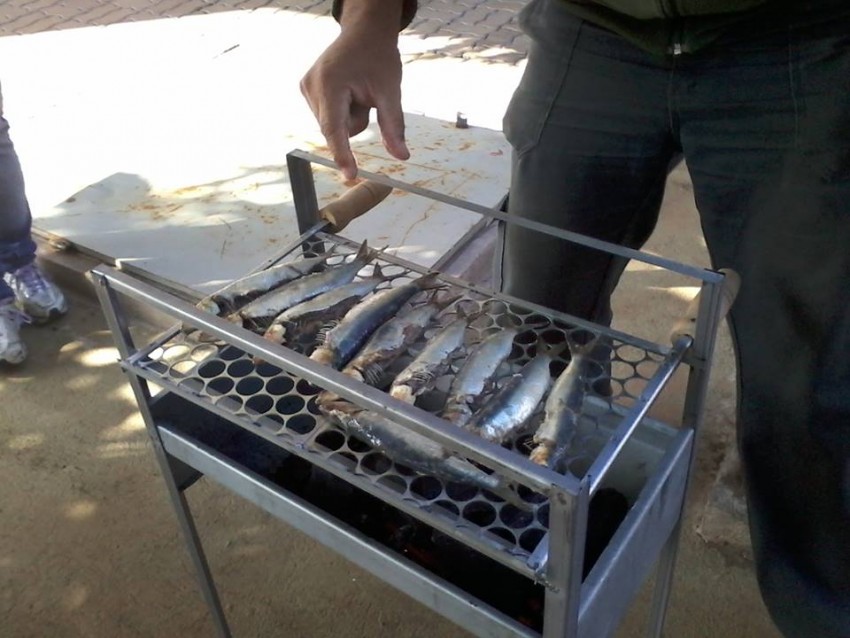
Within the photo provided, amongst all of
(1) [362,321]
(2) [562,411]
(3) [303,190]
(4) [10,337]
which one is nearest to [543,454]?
(2) [562,411]

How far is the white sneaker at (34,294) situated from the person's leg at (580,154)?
1932 mm

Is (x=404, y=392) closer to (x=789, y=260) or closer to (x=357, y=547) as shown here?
(x=357, y=547)

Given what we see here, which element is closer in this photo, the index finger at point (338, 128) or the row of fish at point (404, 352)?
the row of fish at point (404, 352)

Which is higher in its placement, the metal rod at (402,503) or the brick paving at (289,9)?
the metal rod at (402,503)

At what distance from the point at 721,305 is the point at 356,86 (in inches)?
27.2

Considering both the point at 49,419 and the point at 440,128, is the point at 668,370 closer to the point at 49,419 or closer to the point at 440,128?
the point at 49,419

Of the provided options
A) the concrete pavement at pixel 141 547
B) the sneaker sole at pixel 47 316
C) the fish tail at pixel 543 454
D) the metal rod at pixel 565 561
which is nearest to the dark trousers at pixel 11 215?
the sneaker sole at pixel 47 316

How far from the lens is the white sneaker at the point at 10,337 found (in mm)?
2738

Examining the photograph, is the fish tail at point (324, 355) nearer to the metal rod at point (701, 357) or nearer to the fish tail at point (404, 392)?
the fish tail at point (404, 392)

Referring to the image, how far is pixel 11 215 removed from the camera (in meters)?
2.72

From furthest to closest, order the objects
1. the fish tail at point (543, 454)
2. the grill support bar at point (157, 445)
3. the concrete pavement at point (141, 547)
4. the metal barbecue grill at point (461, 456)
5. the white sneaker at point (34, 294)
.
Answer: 1. the white sneaker at point (34, 294)
2. the concrete pavement at point (141, 547)
3. the grill support bar at point (157, 445)
4. the fish tail at point (543, 454)
5. the metal barbecue grill at point (461, 456)

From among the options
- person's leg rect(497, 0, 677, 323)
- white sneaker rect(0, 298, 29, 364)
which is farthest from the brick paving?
person's leg rect(497, 0, 677, 323)

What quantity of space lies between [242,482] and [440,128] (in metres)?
2.61

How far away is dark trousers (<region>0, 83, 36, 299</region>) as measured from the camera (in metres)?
2.67
